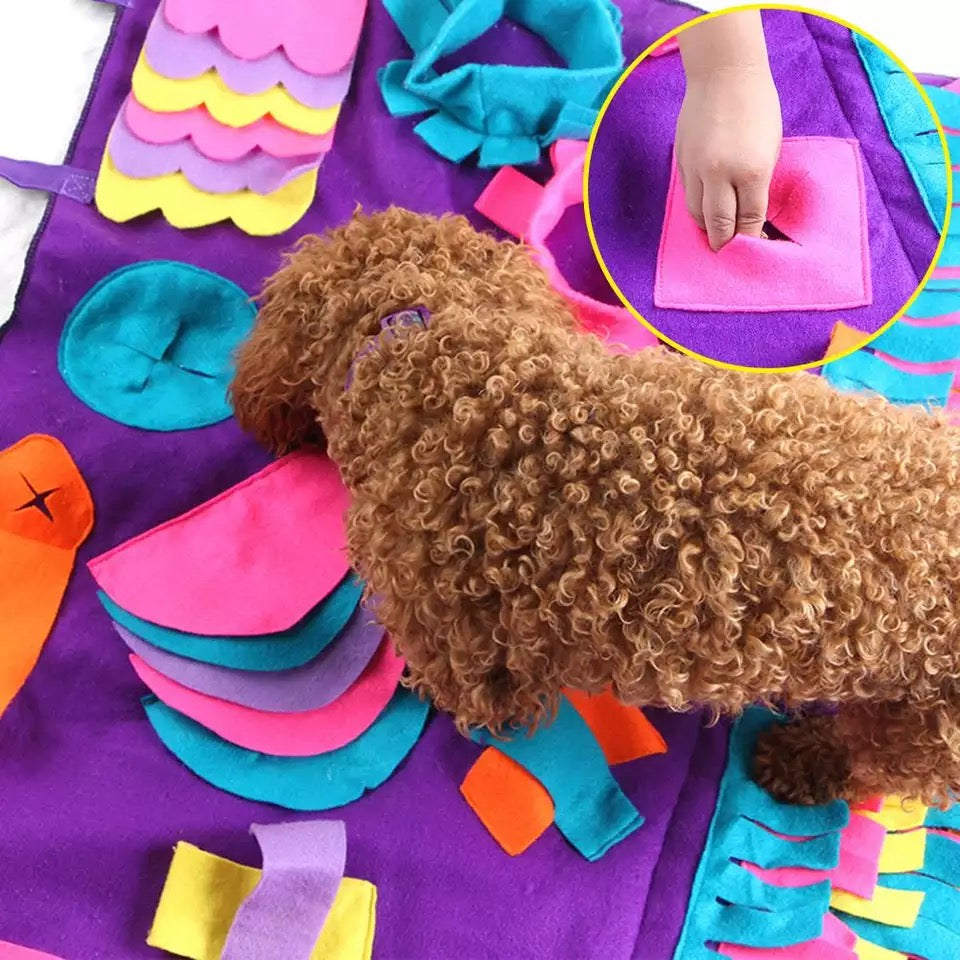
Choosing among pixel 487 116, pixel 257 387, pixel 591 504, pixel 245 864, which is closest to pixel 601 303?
pixel 487 116

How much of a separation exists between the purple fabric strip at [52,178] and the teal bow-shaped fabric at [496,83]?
0.48 metres

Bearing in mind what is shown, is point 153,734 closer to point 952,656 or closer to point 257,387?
point 257,387

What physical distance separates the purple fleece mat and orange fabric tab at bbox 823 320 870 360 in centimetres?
50

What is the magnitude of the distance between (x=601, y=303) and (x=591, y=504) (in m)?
0.62

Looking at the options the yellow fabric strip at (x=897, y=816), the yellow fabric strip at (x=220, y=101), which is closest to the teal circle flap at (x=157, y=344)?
the yellow fabric strip at (x=220, y=101)

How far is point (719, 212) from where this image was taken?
3.15 ft

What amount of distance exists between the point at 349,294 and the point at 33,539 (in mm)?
552

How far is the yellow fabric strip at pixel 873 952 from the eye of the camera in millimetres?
1051

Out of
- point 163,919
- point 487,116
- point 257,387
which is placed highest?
point 487,116

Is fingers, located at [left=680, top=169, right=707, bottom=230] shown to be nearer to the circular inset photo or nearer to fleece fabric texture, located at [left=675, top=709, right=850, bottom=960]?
the circular inset photo

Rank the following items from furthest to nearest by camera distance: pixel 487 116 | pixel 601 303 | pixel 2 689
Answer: pixel 487 116 → pixel 601 303 → pixel 2 689

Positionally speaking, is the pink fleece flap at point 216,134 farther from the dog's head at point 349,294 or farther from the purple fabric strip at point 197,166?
the dog's head at point 349,294

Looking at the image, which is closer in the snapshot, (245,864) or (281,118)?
(245,864)

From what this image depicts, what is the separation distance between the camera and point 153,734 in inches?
43.8
